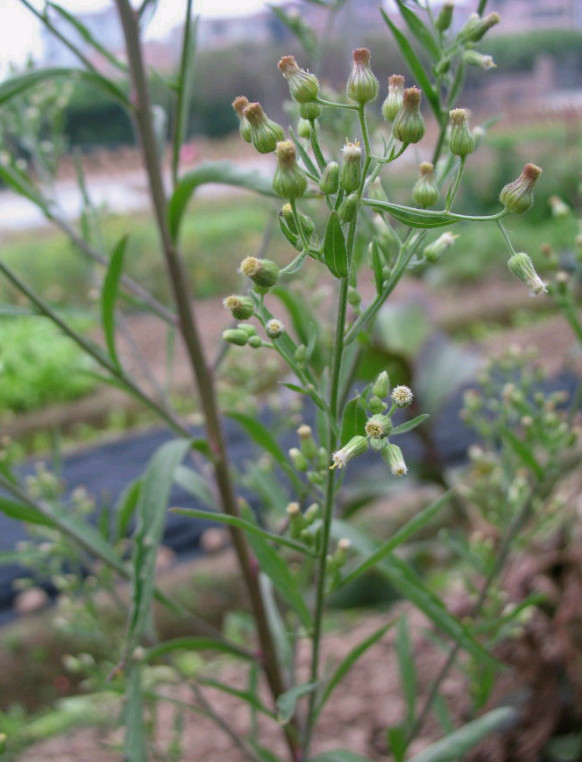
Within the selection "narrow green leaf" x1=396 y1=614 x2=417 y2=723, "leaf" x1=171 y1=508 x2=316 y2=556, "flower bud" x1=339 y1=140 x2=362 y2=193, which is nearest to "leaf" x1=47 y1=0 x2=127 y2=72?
"flower bud" x1=339 y1=140 x2=362 y2=193

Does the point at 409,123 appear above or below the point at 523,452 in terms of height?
above

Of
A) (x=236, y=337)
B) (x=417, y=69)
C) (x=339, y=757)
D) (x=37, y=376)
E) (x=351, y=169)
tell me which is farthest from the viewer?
(x=37, y=376)

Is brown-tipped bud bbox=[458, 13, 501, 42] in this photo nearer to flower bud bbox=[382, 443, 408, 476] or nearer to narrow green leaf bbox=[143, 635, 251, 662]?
flower bud bbox=[382, 443, 408, 476]

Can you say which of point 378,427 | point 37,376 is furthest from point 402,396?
point 37,376

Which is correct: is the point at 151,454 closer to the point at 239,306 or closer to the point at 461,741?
the point at 461,741

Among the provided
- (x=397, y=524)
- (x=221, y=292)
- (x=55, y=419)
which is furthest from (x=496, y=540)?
(x=221, y=292)

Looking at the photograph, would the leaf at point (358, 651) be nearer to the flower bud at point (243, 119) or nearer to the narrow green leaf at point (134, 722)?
the narrow green leaf at point (134, 722)
